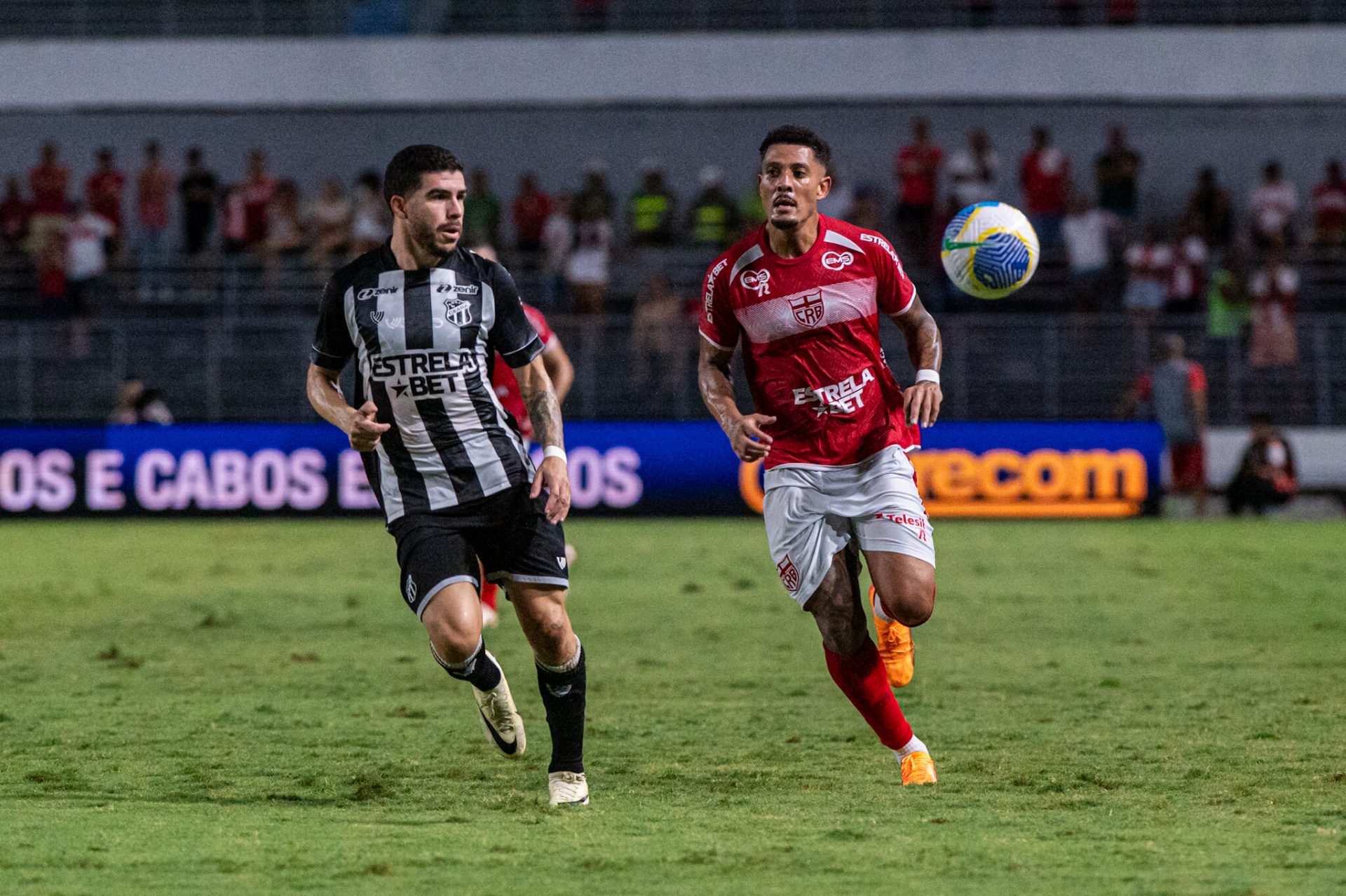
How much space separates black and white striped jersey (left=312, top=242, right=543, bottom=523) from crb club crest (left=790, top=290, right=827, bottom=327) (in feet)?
3.68

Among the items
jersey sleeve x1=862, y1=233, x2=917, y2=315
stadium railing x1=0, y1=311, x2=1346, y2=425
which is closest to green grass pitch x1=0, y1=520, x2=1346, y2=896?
jersey sleeve x1=862, y1=233, x2=917, y2=315

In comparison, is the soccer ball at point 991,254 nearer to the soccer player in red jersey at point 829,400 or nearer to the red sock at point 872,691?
the soccer player in red jersey at point 829,400

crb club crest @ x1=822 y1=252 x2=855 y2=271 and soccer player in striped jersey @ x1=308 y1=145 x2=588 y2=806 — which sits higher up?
crb club crest @ x1=822 y1=252 x2=855 y2=271

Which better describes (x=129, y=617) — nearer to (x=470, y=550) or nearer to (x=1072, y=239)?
(x=470, y=550)

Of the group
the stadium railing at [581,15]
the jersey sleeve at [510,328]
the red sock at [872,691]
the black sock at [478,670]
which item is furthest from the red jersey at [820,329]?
the stadium railing at [581,15]

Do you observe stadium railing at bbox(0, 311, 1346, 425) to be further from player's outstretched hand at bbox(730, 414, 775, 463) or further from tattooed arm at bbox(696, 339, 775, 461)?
player's outstretched hand at bbox(730, 414, 775, 463)

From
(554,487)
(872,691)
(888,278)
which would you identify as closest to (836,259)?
(888,278)

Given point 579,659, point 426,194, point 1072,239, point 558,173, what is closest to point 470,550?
point 579,659

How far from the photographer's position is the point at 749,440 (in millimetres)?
6695

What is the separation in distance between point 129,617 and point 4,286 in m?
13.4

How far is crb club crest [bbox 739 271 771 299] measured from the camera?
707cm

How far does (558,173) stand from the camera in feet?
94.6

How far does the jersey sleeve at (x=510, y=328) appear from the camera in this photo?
258 inches

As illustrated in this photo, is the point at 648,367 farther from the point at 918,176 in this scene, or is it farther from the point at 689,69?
the point at 689,69
